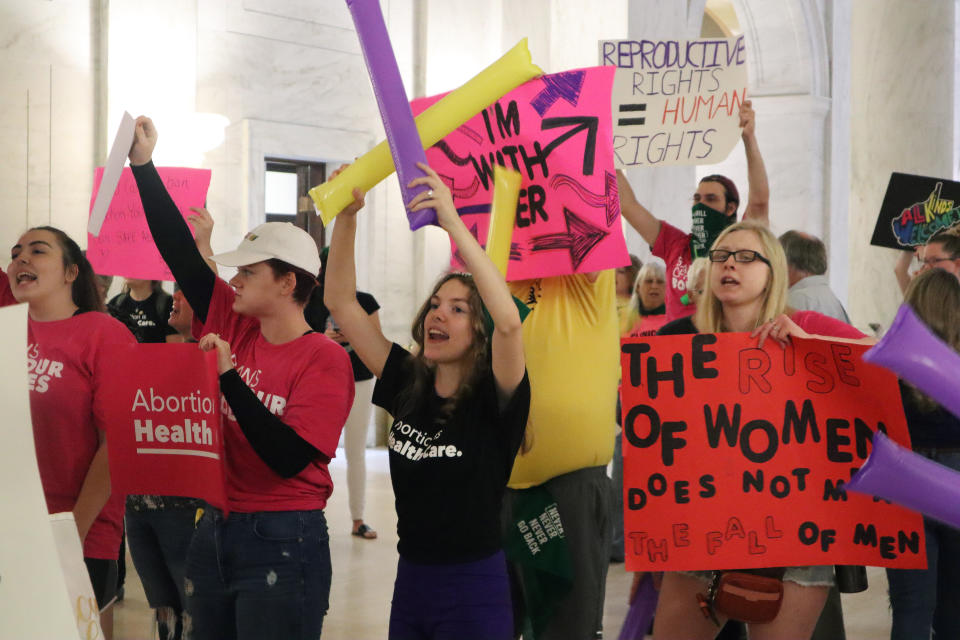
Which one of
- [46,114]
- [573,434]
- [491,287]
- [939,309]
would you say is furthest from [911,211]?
[46,114]

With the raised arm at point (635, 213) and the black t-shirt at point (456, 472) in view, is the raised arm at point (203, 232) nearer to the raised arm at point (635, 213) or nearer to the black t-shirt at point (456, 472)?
the black t-shirt at point (456, 472)

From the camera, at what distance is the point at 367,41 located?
2.59 meters

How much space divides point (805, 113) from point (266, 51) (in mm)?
5781

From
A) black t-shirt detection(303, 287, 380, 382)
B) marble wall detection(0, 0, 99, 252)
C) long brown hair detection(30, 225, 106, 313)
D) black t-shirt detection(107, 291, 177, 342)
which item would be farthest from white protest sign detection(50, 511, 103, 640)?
marble wall detection(0, 0, 99, 252)

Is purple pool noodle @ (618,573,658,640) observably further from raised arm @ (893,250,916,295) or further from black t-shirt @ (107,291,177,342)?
black t-shirt @ (107,291,177,342)

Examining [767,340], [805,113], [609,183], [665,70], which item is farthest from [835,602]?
[805,113]

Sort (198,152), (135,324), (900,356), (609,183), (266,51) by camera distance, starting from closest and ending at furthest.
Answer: (900,356), (609,183), (135,324), (198,152), (266,51)

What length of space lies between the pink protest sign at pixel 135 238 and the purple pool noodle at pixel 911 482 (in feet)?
12.9

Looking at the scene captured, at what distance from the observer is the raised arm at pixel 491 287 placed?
264 cm

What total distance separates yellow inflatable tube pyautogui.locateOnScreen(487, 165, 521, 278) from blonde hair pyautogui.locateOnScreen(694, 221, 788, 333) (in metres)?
0.62

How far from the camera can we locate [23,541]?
1.51 meters

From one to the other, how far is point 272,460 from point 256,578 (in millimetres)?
309

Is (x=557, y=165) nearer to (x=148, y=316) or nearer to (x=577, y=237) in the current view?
(x=577, y=237)

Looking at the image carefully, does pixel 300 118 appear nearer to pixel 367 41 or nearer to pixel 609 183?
pixel 609 183
